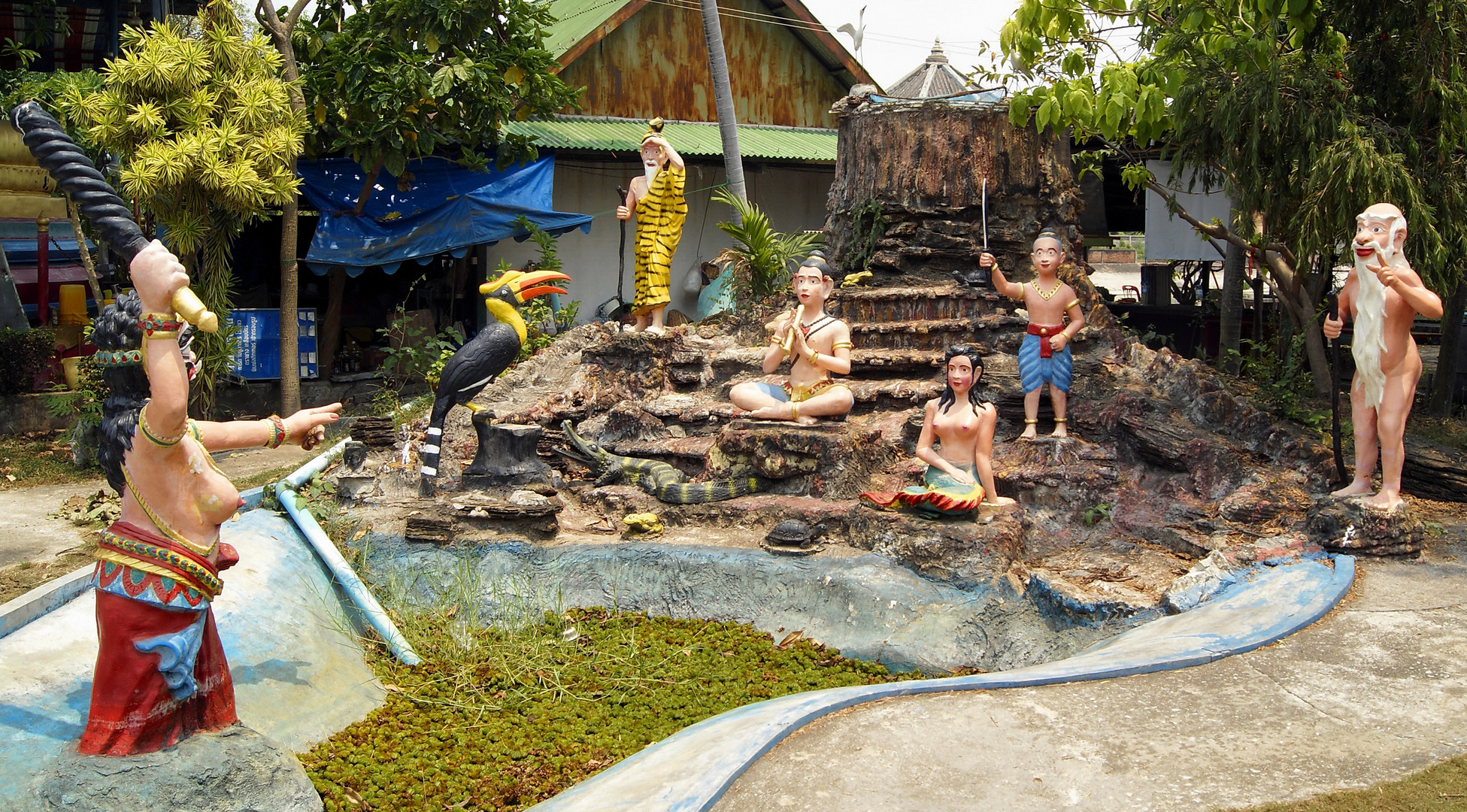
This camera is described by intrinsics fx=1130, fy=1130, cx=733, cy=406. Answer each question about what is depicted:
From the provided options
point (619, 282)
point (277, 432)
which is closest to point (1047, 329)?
point (277, 432)

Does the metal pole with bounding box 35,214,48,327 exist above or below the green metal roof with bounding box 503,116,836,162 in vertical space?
below

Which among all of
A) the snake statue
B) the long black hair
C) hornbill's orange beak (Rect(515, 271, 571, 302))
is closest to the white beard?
the long black hair

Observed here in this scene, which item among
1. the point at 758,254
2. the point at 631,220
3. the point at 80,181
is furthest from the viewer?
the point at 631,220

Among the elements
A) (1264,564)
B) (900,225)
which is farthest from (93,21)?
(1264,564)

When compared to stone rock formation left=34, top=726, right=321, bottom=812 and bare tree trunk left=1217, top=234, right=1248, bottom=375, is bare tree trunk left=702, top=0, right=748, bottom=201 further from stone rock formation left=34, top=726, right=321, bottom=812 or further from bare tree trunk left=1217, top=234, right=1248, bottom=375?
stone rock formation left=34, top=726, right=321, bottom=812

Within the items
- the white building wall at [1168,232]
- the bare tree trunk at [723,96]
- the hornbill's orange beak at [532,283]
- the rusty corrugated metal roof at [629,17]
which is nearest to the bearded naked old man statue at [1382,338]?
the hornbill's orange beak at [532,283]

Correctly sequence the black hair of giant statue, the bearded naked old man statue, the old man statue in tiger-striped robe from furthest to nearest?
1. the old man statue in tiger-striped robe
2. the bearded naked old man statue
3. the black hair of giant statue

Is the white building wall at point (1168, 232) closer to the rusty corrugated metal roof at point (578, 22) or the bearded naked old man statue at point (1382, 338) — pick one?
the rusty corrugated metal roof at point (578, 22)

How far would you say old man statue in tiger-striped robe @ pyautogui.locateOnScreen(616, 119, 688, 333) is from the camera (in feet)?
31.9

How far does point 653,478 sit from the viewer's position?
784 cm

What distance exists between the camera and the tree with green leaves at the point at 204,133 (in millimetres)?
9383

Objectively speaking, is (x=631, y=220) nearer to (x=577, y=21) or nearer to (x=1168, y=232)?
(x=577, y=21)

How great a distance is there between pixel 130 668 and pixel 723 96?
33.0 ft

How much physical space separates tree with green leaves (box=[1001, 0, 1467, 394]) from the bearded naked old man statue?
1.03 m
